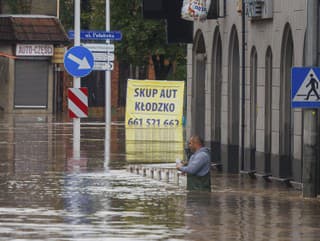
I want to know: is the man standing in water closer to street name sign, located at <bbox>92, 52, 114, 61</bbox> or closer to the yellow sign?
the yellow sign

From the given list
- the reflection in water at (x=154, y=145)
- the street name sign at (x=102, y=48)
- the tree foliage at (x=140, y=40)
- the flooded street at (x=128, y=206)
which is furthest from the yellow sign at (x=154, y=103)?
the flooded street at (x=128, y=206)

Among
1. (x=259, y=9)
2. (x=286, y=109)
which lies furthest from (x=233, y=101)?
(x=286, y=109)

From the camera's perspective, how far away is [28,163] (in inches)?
1160

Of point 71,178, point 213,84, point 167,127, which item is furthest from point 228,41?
Answer: point 167,127

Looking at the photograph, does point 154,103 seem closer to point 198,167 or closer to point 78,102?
point 78,102

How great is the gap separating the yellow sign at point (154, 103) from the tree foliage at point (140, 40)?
15085 mm

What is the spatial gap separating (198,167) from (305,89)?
1.97m

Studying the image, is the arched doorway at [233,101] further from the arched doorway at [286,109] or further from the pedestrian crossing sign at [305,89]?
the pedestrian crossing sign at [305,89]

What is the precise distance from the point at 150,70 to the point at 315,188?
223 feet

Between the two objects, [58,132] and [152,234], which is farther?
[58,132]

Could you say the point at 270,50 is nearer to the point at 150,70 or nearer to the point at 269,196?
the point at 269,196

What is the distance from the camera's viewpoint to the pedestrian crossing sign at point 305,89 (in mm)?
21719

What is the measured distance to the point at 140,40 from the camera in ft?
231

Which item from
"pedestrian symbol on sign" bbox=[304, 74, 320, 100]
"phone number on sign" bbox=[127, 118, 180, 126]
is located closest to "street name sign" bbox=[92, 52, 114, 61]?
"phone number on sign" bbox=[127, 118, 180, 126]
